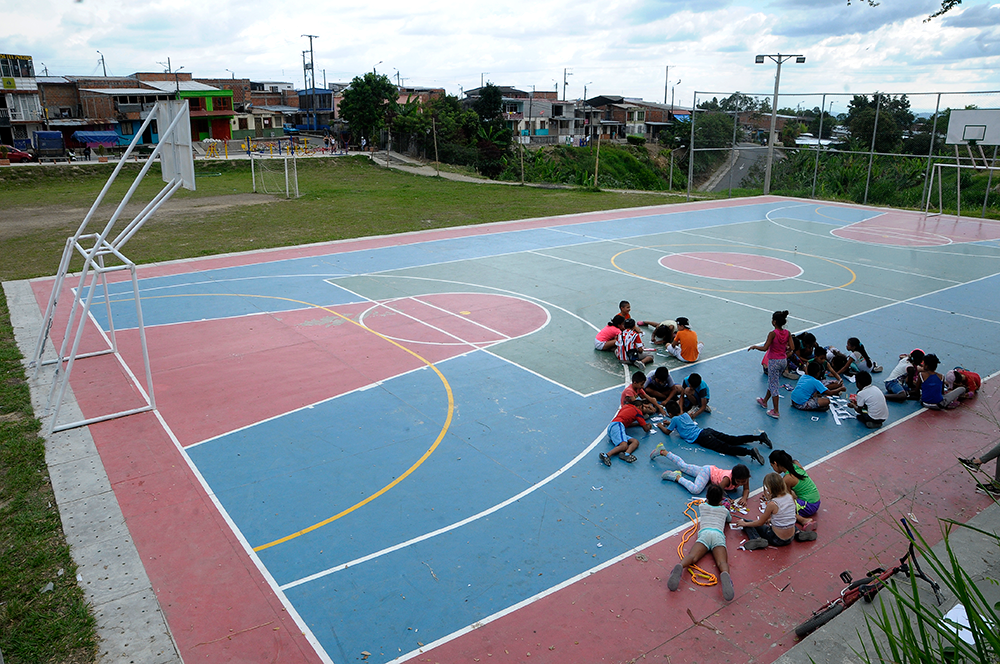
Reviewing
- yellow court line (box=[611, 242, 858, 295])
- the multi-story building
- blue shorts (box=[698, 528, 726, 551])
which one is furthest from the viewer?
the multi-story building

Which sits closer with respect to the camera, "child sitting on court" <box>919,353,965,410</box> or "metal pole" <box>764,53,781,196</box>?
"child sitting on court" <box>919,353,965,410</box>

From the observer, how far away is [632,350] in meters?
12.2

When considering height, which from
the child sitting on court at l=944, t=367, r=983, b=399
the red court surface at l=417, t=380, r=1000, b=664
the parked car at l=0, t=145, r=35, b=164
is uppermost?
the parked car at l=0, t=145, r=35, b=164

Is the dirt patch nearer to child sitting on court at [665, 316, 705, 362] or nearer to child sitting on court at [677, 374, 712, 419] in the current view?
child sitting on court at [665, 316, 705, 362]

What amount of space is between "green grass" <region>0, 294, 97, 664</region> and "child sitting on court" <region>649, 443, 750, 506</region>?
626 cm

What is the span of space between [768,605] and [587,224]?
21.5m

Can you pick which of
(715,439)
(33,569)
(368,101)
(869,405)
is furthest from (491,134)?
(33,569)

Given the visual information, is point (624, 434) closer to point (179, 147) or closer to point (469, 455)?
point (469, 455)

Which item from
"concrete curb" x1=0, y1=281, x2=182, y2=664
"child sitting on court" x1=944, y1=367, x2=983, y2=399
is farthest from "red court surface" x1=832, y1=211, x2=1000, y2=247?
"concrete curb" x1=0, y1=281, x2=182, y2=664

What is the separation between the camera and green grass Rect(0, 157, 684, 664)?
6285mm

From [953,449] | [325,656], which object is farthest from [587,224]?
[325,656]

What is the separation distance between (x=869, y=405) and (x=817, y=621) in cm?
502

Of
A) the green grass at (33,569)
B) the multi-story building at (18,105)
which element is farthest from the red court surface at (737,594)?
the multi-story building at (18,105)

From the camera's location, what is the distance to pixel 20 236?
79.6 ft
